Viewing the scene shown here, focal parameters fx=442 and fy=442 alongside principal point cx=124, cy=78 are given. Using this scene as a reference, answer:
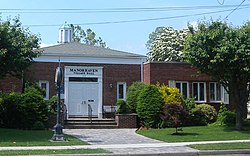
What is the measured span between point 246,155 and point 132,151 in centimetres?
407

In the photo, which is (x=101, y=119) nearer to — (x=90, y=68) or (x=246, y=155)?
(x=90, y=68)

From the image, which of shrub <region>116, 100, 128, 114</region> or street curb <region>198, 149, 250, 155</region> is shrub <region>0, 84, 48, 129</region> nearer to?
shrub <region>116, 100, 128, 114</region>

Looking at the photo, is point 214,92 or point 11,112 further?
point 214,92

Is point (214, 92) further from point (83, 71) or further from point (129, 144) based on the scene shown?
point (129, 144)

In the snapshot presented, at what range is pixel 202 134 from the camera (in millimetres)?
22141

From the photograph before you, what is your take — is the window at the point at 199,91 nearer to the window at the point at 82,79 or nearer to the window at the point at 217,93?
the window at the point at 217,93

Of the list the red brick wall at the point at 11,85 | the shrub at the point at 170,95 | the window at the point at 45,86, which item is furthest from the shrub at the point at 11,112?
the shrub at the point at 170,95

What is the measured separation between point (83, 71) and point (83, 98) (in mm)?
1850

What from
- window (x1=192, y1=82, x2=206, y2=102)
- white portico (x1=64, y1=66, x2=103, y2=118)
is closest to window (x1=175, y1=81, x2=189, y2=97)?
window (x1=192, y1=82, x2=206, y2=102)

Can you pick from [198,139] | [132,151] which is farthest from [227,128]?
[132,151]

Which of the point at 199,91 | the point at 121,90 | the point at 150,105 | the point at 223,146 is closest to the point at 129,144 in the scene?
the point at 223,146

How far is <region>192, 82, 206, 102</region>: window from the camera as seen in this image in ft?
103

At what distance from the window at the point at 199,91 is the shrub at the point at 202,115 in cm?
236

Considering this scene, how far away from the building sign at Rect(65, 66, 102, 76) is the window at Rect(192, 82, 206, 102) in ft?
22.6
